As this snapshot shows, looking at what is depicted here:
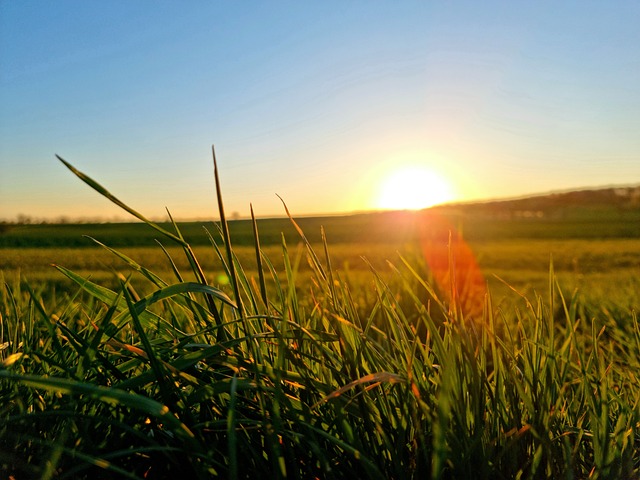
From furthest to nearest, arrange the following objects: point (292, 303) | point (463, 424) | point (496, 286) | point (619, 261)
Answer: point (619, 261)
point (496, 286)
point (292, 303)
point (463, 424)

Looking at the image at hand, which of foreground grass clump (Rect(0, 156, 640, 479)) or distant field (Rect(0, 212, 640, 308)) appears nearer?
foreground grass clump (Rect(0, 156, 640, 479))

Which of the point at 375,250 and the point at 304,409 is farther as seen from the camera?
the point at 375,250

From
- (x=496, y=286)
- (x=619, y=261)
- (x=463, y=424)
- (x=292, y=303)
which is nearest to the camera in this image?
(x=463, y=424)

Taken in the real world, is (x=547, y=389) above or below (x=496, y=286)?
above

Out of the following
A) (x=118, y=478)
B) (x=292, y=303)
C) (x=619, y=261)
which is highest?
(x=292, y=303)

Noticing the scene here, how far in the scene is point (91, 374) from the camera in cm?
89

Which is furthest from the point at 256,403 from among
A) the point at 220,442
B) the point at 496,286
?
the point at 496,286

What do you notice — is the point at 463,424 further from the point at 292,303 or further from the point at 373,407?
the point at 292,303

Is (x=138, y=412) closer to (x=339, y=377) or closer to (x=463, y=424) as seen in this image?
(x=339, y=377)

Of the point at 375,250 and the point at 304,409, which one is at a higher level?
the point at 304,409

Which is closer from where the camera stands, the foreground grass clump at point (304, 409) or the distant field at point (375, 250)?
the foreground grass clump at point (304, 409)

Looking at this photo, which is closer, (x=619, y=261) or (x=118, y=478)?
(x=118, y=478)

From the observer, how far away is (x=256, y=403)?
72 centimetres

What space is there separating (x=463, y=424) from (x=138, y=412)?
0.42 m
